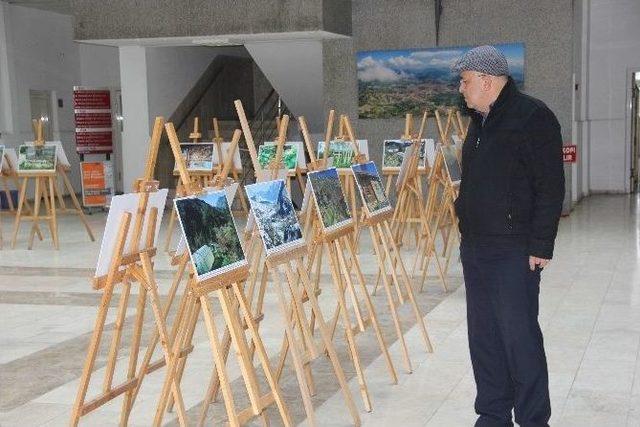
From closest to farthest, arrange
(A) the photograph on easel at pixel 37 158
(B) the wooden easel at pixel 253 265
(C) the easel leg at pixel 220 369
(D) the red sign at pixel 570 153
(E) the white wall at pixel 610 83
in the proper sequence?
(C) the easel leg at pixel 220 369, (B) the wooden easel at pixel 253 265, (A) the photograph on easel at pixel 37 158, (D) the red sign at pixel 570 153, (E) the white wall at pixel 610 83

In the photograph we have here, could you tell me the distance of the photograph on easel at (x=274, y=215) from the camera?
3.89m

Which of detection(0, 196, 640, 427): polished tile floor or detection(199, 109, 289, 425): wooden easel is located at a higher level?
detection(199, 109, 289, 425): wooden easel

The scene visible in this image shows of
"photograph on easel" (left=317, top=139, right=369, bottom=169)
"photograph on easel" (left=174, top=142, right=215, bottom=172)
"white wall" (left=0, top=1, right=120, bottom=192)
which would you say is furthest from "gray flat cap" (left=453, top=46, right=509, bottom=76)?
"white wall" (left=0, top=1, right=120, bottom=192)

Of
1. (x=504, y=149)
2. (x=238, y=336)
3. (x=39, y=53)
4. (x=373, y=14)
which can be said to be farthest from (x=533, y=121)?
(x=39, y=53)

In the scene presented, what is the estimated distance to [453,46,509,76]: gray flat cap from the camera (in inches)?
137

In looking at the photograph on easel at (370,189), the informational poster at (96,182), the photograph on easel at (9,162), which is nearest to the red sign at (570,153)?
the informational poster at (96,182)

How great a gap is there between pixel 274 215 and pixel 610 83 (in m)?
13.6

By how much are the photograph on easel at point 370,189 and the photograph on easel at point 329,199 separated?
1.19ft

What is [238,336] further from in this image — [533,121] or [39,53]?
[39,53]

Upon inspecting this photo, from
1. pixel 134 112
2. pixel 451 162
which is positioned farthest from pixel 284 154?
pixel 134 112

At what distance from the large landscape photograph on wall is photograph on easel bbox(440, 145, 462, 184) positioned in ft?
15.6

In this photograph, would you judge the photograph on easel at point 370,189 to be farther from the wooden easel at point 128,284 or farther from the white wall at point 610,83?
the white wall at point 610,83

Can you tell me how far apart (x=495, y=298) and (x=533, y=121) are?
72cm

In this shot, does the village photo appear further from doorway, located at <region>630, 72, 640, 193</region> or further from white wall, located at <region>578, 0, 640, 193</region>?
doorway, located at <region>630, 72, 640, 193</region>
